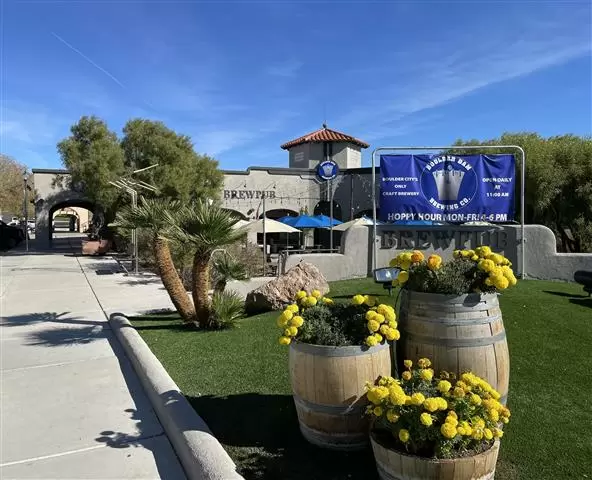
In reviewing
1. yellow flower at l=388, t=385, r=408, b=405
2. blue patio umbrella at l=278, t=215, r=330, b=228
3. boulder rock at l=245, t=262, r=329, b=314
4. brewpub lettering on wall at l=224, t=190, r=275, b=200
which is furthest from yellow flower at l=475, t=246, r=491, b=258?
brewpub lettering on wall at l=224, t=190, r=275, b=200

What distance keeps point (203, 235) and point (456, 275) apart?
422cm

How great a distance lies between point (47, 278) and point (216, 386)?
11.9 meters

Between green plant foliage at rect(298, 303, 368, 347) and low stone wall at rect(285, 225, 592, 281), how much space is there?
281 inches

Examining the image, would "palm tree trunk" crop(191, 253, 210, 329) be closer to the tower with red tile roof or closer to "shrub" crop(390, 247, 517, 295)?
"shrub" crop(390, 247, 517, 295)

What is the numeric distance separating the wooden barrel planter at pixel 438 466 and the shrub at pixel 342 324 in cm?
75

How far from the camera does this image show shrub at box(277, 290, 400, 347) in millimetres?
3260

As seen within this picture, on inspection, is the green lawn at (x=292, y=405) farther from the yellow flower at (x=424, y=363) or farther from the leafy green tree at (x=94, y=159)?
the leafy green tree at (x=94, y=159)

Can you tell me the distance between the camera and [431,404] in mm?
2623

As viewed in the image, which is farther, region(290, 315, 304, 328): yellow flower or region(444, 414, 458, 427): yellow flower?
region(290, 315, 304, 328): yellow flower

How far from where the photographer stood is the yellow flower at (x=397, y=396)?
2705mm

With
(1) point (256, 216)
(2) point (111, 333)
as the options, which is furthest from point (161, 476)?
(1) point (256, 216)

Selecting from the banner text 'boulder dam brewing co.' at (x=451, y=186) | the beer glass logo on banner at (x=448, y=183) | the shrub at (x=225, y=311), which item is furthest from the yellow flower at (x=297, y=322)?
the beer glass logo on banner at (x=448, y=183)

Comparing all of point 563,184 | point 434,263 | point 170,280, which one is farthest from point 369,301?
point 563,184

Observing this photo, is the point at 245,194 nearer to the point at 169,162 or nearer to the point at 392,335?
the point at 169,162
